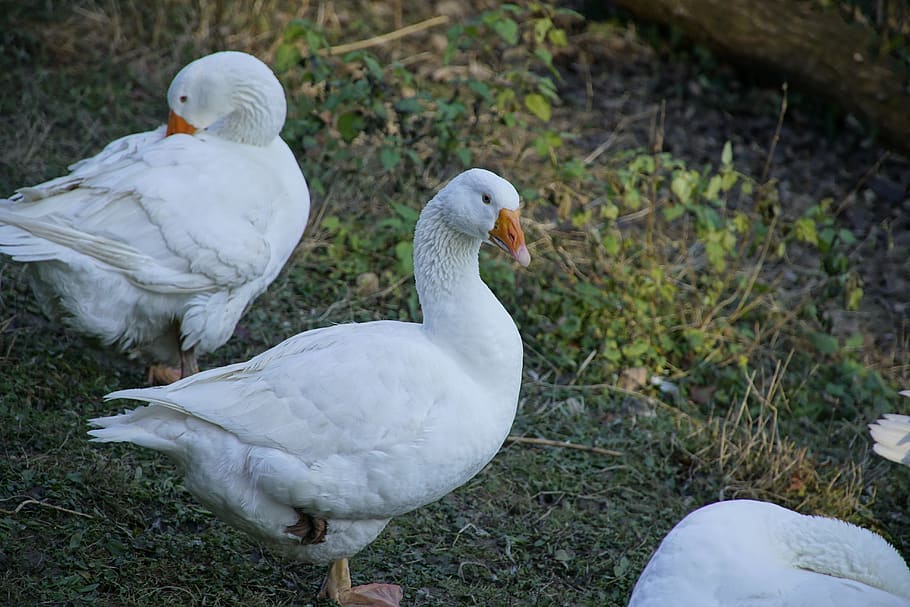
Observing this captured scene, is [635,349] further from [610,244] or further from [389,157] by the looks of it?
[389,157]

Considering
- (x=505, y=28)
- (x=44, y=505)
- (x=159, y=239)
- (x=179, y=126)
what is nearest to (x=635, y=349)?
(x=505, y=28)

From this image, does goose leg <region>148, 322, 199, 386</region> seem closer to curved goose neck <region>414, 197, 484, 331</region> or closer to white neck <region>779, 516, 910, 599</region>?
curved goose neck <region>414, 197, 484, 331</region>

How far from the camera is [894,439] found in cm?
363

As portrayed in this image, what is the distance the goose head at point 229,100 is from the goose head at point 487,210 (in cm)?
173

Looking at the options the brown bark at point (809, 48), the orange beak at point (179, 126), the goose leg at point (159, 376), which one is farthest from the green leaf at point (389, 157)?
the brown bark at point (809, 48)

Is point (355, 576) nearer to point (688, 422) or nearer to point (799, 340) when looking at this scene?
point (688, 422)

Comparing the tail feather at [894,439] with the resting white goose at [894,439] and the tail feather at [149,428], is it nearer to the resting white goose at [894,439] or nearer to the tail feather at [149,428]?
the resting white goose at [894,439]

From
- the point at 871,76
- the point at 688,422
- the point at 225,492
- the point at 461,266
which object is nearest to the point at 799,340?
the point at 688,422

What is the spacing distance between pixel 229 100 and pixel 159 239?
1030 mm

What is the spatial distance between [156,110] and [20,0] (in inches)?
64.1

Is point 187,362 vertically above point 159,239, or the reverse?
point 159,239

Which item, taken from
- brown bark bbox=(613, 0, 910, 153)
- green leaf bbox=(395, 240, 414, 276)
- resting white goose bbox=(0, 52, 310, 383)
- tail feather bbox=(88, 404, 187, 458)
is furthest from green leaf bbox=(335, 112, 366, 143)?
brown bark bbox=(613, 0, 910, 153)

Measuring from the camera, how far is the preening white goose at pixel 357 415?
11.0 feet

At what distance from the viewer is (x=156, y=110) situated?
6.89 m
